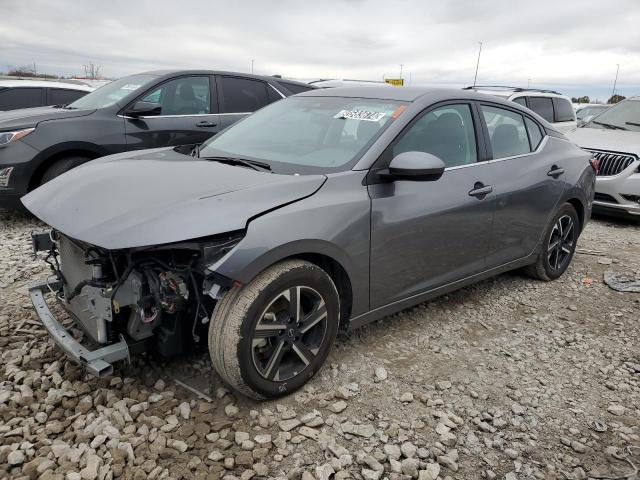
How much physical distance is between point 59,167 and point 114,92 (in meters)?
1.23

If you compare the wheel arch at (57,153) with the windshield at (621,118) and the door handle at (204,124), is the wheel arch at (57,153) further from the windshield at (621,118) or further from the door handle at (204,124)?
the windshield at (621,118)

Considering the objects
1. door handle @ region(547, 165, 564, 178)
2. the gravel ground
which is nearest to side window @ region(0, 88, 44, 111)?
the gravel ground

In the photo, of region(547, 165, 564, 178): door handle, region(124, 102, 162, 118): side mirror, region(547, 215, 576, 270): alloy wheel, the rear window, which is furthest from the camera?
the rear window

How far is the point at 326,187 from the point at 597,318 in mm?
2611

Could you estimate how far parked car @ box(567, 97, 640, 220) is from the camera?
7023mm

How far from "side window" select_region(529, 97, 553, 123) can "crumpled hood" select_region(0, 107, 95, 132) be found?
725 centimetres

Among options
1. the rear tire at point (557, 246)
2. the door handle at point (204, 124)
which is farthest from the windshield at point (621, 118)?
the door handle at point (204, 124)

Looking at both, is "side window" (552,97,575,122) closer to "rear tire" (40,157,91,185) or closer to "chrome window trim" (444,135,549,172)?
"chrome window trim" (444,135,549,172)

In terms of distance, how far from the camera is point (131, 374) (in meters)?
2.95

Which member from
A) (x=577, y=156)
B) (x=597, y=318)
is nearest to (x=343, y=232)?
(x=597, y=318)

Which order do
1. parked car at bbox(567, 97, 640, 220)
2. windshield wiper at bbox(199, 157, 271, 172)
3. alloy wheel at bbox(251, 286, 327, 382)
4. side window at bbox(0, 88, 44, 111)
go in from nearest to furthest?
1. alloy wheel at bbox(251, 286, 327, 382)
2. windshield wiper at bbox(199, 157, 271, 172)
3. parked car at bbox(567, 97, 640, 220)
4. side window at bbox(0, 88, 44, 111)

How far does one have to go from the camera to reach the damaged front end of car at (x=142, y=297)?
95.3 inches

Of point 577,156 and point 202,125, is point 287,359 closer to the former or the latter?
point 577,156

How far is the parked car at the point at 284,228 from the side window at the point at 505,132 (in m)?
0.02
